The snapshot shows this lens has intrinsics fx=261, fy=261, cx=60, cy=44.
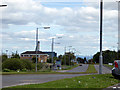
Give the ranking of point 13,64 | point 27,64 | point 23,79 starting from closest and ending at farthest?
1. point 23,79
2. point 13,64
3. point 27,64

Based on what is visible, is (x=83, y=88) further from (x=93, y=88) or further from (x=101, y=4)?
(x=101, y=4)

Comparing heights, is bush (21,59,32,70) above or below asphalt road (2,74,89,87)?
below

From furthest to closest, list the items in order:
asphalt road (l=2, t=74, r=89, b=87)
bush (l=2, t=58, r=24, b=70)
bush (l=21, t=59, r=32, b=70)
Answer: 1. bush (l=21, t=59, r=32, b=70)
2. bush (l=2, t=58, r=24, b=70)
3. asphalt road (l=2, t=74, r=89, b=87)

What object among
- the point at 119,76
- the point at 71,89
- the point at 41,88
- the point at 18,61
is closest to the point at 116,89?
the point at 71,89

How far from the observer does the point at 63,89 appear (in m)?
10.5

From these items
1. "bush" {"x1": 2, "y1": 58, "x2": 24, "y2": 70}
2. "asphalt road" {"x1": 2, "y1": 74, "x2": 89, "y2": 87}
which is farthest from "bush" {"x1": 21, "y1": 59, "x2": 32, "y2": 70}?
"asphalt road" {"x1": 2, "y1": 74, "x2": 89, "y2": 87}

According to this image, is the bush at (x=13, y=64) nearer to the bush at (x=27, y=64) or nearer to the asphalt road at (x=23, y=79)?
the bush at (x=27, y=64)

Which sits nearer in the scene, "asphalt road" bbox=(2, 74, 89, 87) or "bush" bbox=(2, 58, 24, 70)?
"asphalt road" bbox=(2, 74, 89, 87)

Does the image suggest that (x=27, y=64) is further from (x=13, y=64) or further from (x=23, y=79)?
(x=23, y=79)

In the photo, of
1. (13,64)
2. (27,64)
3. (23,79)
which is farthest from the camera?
(27,64)

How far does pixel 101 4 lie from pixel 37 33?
901 inches

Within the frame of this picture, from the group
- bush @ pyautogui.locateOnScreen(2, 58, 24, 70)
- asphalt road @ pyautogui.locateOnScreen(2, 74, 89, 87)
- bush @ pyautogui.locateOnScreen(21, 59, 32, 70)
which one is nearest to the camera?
A: asphalt road @ pyautogui.locateOnScreen(2, 74, 89, 87)

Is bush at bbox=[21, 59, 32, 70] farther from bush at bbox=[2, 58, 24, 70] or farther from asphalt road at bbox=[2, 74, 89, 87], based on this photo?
asphalt road at bbox=[2, 74, 89, 87]

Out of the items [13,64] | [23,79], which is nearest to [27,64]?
[13,64]
